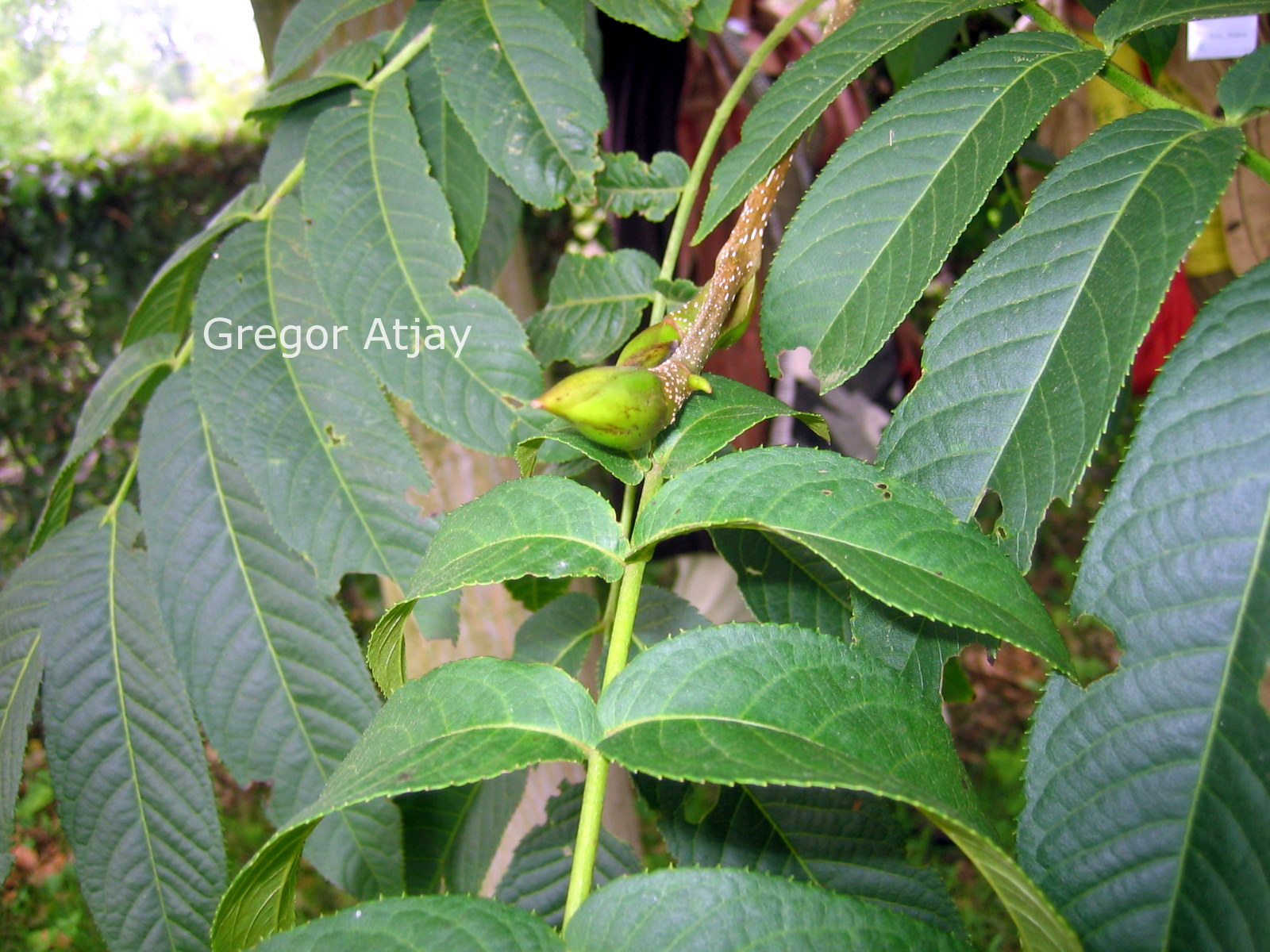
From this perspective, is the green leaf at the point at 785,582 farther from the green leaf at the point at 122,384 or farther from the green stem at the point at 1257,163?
the green leaf at the point at 122,384

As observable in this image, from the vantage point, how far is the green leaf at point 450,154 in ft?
2.80

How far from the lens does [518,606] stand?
1348mm

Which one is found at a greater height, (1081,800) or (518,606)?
(1081,800)

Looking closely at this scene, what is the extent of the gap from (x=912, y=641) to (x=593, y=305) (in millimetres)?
508

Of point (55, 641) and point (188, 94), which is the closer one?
point (55, 641)

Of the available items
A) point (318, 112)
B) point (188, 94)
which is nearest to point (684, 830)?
point (318, 112)

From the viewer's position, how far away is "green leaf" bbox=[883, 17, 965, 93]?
1.05 m

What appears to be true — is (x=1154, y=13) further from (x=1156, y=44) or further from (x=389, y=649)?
(x=389, y=649)

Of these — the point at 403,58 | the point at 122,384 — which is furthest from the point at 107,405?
the point at 403,58

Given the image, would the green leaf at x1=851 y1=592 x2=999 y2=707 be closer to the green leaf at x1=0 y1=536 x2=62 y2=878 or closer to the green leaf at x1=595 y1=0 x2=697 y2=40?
the green leaf at x1=595 y1=0 x2=697 y2=40

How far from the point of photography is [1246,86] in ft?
1.82

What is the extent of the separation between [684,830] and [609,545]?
0.28 meters

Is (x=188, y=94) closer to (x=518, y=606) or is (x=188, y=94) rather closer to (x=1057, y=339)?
(x=518, y=606)

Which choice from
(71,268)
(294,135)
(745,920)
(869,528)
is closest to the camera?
(745,920)
